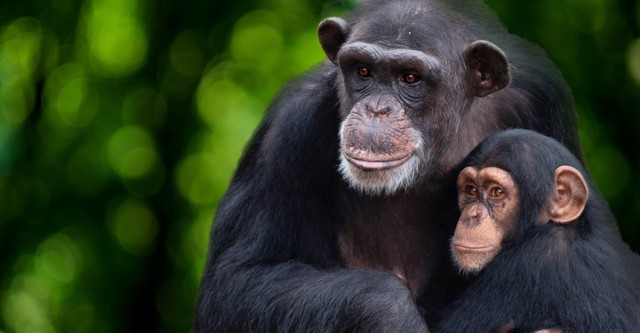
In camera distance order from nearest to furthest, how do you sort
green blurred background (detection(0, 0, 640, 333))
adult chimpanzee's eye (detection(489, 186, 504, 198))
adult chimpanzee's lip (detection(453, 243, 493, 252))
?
1. adult chimpanzee's lip (detection(453, 243, 493, 252))
2. adult chimpanzee's eye (detection(489, 186, 504, 198))
3. green blurred background (detection(0, 0, 640, 333))

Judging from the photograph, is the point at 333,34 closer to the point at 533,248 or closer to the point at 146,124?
the point at 533,248

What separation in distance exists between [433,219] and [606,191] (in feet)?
12.6

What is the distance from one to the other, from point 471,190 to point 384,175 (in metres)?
0.48

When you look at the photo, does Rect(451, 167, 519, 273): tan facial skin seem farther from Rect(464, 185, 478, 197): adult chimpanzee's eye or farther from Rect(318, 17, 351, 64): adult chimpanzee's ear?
Rect(318, 17, 351, 64): adult chimpanzee's ear

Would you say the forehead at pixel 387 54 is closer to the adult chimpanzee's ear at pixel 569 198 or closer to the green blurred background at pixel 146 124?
the adult chimpanzee's ear at pixel 569 198

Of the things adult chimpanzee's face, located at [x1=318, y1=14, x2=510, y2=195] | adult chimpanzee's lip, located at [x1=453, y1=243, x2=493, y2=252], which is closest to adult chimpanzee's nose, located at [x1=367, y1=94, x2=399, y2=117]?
adult chimpanzee's face, located at [x1=318, y1=14, x2=510, y2=195]

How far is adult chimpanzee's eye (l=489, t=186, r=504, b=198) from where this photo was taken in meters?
6.28

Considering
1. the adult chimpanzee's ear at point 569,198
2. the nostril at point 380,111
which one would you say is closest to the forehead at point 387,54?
the nostril at point 380,111

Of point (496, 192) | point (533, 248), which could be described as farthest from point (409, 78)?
point (533, 248)

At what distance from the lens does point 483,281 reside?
616cm

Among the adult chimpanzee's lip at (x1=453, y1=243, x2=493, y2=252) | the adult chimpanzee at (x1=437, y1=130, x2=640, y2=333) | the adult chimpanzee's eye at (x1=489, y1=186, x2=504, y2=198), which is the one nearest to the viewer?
the adult chimpanzee at (x1=437, y1=130, x2=640, y2=333)

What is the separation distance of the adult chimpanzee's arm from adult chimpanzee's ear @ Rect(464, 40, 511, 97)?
0.78 m

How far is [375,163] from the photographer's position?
6.20m

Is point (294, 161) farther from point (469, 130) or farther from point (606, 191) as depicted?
point (606, 191)
